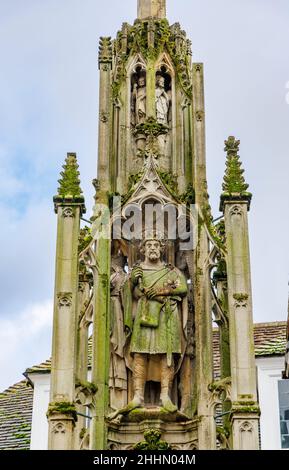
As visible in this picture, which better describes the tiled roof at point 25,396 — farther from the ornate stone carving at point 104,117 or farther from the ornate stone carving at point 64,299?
the ornate stone carving at point 104,117

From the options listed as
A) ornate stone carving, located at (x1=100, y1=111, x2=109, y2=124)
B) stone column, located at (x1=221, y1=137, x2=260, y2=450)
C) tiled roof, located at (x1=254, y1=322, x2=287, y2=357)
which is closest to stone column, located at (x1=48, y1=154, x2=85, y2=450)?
ornate stone carving, located at (x1=100, y1=111, x2=109, y2=124)

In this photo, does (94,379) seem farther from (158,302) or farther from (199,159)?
(199,159)

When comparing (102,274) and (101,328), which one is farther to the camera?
(102,274)

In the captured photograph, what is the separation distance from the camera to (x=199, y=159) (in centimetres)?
2348

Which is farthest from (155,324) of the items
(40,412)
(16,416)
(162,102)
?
(16,416)

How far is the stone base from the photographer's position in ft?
70.9

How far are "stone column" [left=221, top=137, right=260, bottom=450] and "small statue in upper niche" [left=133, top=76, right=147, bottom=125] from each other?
6.41ft

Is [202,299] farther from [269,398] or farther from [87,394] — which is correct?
[269,398]

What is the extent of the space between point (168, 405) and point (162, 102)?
549cm

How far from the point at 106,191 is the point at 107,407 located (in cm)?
355

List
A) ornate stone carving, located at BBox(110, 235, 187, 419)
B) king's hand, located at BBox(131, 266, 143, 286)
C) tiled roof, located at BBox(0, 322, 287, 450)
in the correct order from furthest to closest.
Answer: tiled roof, located at BBox(0, 322, 287, 450), king's hand, located at BBox(131, 266, 143, 286), ornate stone carving, located at BBox(110, 235, 187, 419)

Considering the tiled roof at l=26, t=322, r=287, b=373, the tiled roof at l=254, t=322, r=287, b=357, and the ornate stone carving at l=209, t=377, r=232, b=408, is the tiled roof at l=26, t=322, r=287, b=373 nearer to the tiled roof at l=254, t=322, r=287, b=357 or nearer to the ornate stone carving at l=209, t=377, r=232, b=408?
the tiled roof at l=254, t=322, r=287, b=357

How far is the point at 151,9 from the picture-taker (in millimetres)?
25391
